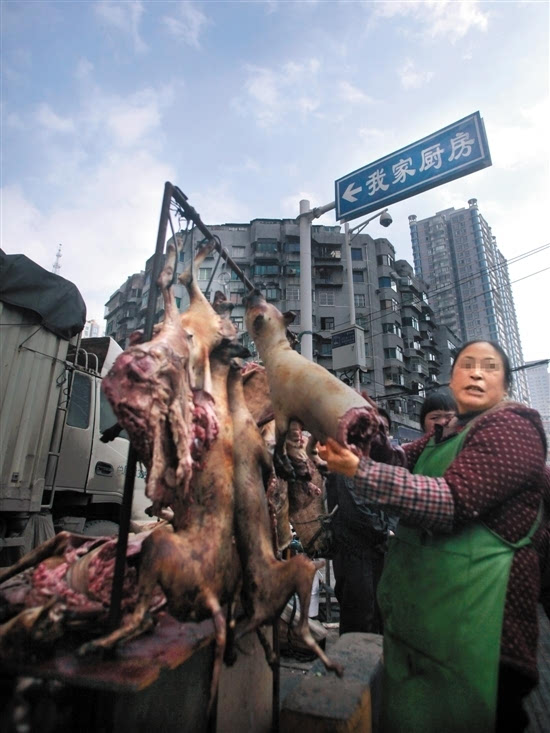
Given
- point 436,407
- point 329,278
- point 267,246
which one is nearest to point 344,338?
point 436,407

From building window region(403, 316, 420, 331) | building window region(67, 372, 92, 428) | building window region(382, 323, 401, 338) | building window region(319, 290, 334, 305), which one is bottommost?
building window region(67, 372, 92, 428)

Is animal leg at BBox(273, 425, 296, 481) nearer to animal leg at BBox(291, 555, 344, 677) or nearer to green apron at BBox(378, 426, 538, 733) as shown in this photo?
animal leg at BBox(291, 555, 344, 677)

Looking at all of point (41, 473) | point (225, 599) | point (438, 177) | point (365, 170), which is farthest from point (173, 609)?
point (365, 170)

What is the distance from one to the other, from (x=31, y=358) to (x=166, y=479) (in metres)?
4.77

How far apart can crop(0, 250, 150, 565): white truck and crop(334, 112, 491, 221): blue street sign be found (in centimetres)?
517

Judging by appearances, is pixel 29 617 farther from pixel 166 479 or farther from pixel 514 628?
pixel 514 628

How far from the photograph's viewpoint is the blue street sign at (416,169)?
6430 millimetres

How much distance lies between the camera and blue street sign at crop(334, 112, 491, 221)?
6.43m


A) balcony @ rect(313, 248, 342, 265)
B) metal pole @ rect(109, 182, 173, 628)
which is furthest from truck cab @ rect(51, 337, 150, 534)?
balcony @ rect(313, 248, 342, 265)

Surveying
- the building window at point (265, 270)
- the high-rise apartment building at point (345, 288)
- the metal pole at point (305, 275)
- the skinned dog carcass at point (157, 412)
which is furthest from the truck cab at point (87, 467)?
the building window at point (265, 270)

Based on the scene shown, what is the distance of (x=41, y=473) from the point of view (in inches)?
214

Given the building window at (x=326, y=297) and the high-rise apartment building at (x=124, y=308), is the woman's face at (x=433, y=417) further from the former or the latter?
the high-rise apartment building at (x=124, y=308)

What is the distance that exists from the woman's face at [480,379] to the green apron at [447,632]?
7.6 inches

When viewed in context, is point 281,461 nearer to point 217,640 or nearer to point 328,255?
point 217,640
